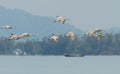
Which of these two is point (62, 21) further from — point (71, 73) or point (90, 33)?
point (71, 73)

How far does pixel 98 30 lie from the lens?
25.0 m

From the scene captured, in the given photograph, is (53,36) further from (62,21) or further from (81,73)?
(81,73)

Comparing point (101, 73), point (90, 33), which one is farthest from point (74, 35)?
point (101, 73)

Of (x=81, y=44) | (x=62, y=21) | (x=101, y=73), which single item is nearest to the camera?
(x=62, y=21)

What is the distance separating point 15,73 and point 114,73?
15.7 m

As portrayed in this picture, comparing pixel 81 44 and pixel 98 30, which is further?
pixel 81 44

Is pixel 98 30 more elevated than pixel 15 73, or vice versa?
pixel 98 30

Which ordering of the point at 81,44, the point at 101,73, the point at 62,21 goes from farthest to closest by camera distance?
the point at 81,44
the point at 101,73
the point at 62,21

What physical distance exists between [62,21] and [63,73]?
2769 inches

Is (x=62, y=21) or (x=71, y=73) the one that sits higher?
(x=62, y=21)

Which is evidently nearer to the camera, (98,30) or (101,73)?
(98,30)

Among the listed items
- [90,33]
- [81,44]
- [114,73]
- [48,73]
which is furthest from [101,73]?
[81,44]

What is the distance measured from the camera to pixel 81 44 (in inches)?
7707

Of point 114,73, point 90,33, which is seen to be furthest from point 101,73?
point 90,33
